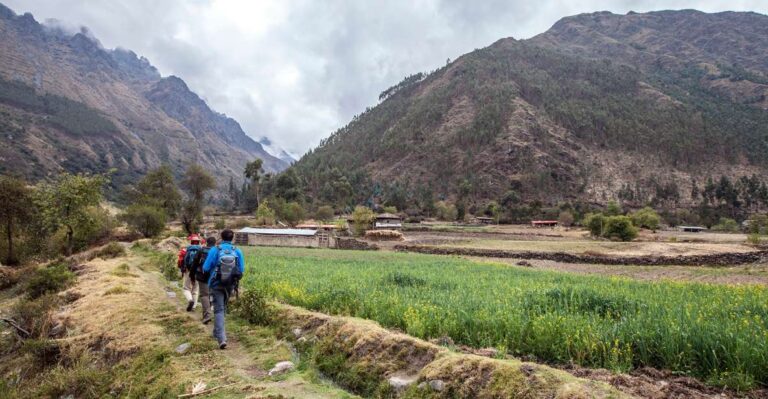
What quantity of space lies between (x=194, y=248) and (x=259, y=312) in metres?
3.42

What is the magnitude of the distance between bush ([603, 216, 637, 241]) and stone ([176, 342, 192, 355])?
77.5 metres

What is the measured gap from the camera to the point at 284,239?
60.8 m

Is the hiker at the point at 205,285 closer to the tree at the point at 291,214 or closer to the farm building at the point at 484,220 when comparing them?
the tree at the point at 291,214

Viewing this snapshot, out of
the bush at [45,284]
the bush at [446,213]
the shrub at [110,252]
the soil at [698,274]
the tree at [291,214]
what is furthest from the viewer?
the bush at [446,213]

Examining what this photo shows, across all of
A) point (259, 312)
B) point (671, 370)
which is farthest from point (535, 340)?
point (259, 312)

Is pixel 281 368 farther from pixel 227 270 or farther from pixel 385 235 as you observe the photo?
pixel 385 235

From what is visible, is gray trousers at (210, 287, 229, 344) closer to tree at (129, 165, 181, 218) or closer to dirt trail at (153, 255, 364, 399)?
dirt trail at (153, 255, 364, 399)

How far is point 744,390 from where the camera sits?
5.23m

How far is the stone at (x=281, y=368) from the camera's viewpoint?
766cm

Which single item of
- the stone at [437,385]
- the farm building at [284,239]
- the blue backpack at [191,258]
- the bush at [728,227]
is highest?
the blue backpack at [191,258]

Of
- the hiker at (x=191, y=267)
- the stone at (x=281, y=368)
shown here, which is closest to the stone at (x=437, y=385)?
the stone at (x=281, y=368)

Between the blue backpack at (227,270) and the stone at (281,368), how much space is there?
2.71m

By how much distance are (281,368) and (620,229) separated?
77.9m

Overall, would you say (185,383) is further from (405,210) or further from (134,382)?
(405,210)
